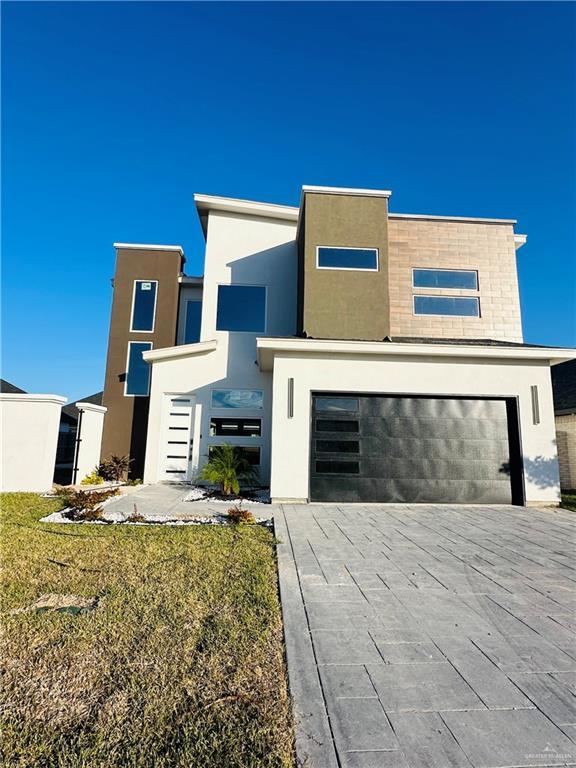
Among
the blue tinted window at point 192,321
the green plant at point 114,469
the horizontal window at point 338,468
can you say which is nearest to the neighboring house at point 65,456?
the green plant at point 114,469

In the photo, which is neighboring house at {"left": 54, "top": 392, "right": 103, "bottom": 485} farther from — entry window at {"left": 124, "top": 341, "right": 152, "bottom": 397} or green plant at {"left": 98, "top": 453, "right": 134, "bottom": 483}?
entry window at {"left": 124, "top": 341, "right": 152, "bottom": 397}

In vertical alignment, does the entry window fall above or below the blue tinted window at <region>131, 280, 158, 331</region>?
below

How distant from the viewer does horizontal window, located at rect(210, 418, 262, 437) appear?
35.2 feet

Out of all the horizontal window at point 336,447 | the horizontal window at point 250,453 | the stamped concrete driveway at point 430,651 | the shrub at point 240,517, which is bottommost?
the stamped concrete driveway at point 430,651

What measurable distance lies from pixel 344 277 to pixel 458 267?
396 cm

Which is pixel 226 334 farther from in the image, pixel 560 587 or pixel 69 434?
pixel 560 587

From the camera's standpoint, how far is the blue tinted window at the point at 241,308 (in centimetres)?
1159

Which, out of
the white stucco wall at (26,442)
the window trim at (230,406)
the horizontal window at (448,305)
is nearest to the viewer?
the white stucco wall at (26,442)

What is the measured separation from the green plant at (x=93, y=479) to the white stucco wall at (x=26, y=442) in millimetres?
1670

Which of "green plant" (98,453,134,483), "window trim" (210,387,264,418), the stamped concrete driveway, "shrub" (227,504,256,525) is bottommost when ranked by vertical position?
the stamped concrete driveway

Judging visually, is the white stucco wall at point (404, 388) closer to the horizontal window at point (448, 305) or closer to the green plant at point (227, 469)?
the green plant at point (227, 469)

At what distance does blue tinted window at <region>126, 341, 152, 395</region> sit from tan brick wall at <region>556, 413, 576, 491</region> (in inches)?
531

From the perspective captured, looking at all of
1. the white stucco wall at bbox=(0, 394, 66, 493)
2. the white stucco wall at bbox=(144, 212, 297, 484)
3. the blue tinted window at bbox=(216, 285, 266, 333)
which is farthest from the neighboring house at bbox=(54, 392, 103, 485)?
the blue tinted window at bbox=(216, 285, 266, 333)

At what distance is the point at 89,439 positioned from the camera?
1080 centimetres
